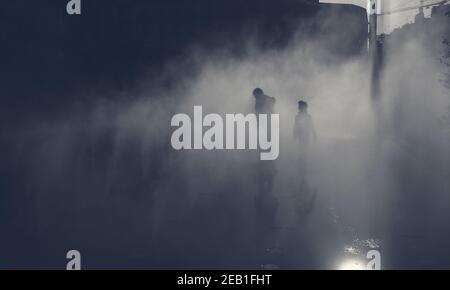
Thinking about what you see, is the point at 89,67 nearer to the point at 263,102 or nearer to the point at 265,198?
the point at 263,102

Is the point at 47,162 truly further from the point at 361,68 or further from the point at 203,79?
the point at 361,68

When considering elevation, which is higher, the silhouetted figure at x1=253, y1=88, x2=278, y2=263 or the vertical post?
the vertical post

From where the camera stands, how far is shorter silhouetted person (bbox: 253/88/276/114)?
300 centimetres

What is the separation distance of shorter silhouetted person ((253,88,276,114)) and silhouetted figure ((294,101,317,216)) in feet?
0.57

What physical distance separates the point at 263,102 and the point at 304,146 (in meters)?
0.38

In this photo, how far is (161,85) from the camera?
9.77ft

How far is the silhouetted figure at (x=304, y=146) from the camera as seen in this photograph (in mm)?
2992

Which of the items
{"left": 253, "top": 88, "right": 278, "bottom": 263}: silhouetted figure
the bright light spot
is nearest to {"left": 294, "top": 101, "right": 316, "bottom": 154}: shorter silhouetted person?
{"left": 253, "top": 88, "right": 278, "bottom": 263}: silhouetted figure

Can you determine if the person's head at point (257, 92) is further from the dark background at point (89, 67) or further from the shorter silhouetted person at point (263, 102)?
the dark background at point (89, 67)

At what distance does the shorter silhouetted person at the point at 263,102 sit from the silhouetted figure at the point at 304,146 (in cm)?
17

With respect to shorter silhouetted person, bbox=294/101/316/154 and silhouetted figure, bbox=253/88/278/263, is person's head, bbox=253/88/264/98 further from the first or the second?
shorter silhouetted person, bbox=294/101/316/154

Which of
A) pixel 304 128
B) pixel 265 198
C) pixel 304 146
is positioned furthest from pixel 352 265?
pixel 304 128

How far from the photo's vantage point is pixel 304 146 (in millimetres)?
3000

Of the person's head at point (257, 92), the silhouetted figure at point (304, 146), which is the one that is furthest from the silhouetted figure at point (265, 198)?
the silhouetted figure at point (304, 146)
